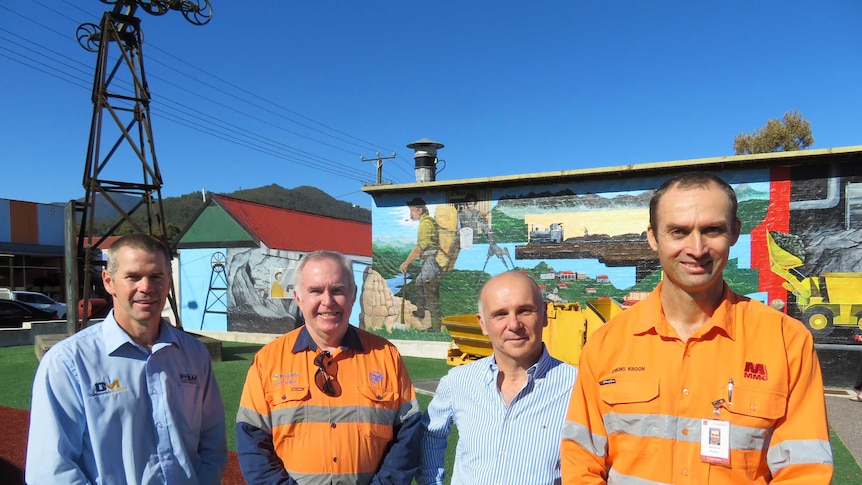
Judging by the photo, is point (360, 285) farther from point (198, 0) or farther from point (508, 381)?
point (508, 381)

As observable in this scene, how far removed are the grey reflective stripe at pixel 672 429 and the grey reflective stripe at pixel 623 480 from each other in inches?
5.7

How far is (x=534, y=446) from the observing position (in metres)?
2.40

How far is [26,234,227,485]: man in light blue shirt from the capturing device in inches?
92.9

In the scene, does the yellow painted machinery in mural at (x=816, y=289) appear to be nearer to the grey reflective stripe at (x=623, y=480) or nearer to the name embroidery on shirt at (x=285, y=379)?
the grey reflective stripe at (x=623, y=480)

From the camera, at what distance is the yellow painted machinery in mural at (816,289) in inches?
429

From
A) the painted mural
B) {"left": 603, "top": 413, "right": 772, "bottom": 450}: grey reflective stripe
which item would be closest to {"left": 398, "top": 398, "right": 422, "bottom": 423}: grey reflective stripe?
{"left": 603, "top": 413, "right": 772, "bottom": 450}: grey reflective stripe

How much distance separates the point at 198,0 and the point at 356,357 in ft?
39.9

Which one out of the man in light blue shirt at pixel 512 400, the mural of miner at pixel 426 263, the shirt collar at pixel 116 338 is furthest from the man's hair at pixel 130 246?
the mural of miner at pixel 426 263

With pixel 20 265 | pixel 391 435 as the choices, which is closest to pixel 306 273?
pixel 391 435

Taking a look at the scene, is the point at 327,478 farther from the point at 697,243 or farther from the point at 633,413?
the point at 697,243

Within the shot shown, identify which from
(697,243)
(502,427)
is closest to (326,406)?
(502,427)

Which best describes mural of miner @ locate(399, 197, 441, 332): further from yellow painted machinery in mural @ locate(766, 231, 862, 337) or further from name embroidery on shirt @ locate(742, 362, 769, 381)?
name embroidery on shirt @ locate(742, 362, 769, 381)

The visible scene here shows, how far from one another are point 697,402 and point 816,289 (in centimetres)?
1151

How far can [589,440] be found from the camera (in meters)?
2.12
